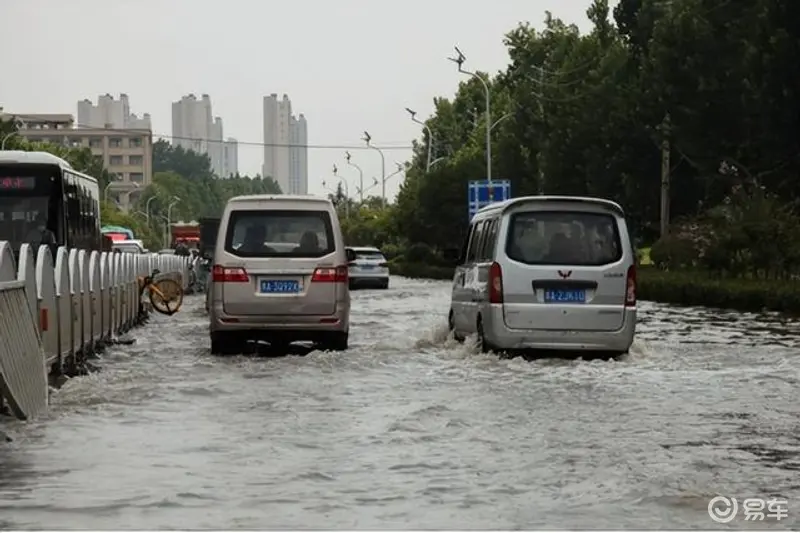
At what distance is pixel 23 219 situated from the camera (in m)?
28.5

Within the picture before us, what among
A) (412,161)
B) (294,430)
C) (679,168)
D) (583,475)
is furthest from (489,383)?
(412,161)

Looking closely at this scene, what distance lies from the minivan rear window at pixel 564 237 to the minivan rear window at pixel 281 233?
8.70 feet

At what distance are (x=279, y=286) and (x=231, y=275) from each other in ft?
1.92

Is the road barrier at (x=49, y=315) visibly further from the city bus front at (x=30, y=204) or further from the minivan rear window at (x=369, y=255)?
the minivan rear window at (x=369, y=255)

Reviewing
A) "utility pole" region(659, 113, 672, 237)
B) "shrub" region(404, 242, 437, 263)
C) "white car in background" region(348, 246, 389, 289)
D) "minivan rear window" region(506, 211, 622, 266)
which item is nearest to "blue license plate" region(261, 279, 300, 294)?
"minivan rear window" region(506, 211, 622, 266)

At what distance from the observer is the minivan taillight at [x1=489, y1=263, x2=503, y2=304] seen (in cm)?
1773

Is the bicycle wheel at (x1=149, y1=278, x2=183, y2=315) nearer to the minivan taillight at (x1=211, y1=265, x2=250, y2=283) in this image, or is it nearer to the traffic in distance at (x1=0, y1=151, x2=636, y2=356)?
the traffic in distance at (x1=0, y1=151, x2=636, y2=356)

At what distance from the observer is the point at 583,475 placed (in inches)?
379

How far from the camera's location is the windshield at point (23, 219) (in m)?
28.3

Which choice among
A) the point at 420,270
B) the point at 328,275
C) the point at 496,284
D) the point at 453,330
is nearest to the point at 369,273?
the point at 420,270

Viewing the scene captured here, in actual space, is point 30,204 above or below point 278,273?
above

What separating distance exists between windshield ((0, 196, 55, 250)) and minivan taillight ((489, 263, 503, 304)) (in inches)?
496

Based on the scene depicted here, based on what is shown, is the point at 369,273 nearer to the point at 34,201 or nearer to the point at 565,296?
the point at 34,201

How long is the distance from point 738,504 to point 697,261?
3770 cm
